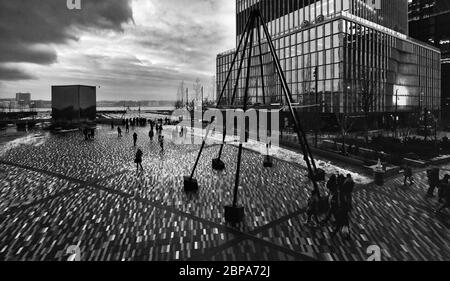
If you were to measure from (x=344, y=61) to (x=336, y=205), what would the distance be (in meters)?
41.0

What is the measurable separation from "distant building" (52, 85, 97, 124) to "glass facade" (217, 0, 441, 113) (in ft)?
75.4

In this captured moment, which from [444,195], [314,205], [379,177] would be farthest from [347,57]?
[314,205]

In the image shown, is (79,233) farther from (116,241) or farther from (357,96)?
(357,96)

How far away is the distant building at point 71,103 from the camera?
4378 centimetres

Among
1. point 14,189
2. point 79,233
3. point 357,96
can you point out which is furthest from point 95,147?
point 357,96

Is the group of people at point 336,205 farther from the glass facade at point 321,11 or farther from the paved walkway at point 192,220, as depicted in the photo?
the glass facade at point 321,11

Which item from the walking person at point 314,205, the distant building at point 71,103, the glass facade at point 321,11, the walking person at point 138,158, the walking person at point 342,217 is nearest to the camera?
the walking person at point 342,217

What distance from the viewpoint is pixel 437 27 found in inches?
3221

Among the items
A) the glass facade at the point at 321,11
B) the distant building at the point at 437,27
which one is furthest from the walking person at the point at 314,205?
the distant building at the point at 437,27

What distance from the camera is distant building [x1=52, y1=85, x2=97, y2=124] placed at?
43.8m

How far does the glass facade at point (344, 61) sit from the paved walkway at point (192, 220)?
90.4ft

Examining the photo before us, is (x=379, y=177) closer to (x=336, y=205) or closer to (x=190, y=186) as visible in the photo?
(x=336, y=205)

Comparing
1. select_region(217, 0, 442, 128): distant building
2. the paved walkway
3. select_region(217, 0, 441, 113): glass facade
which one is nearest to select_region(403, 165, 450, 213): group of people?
the paved walkway

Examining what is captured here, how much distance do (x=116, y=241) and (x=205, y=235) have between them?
7.83 ft
